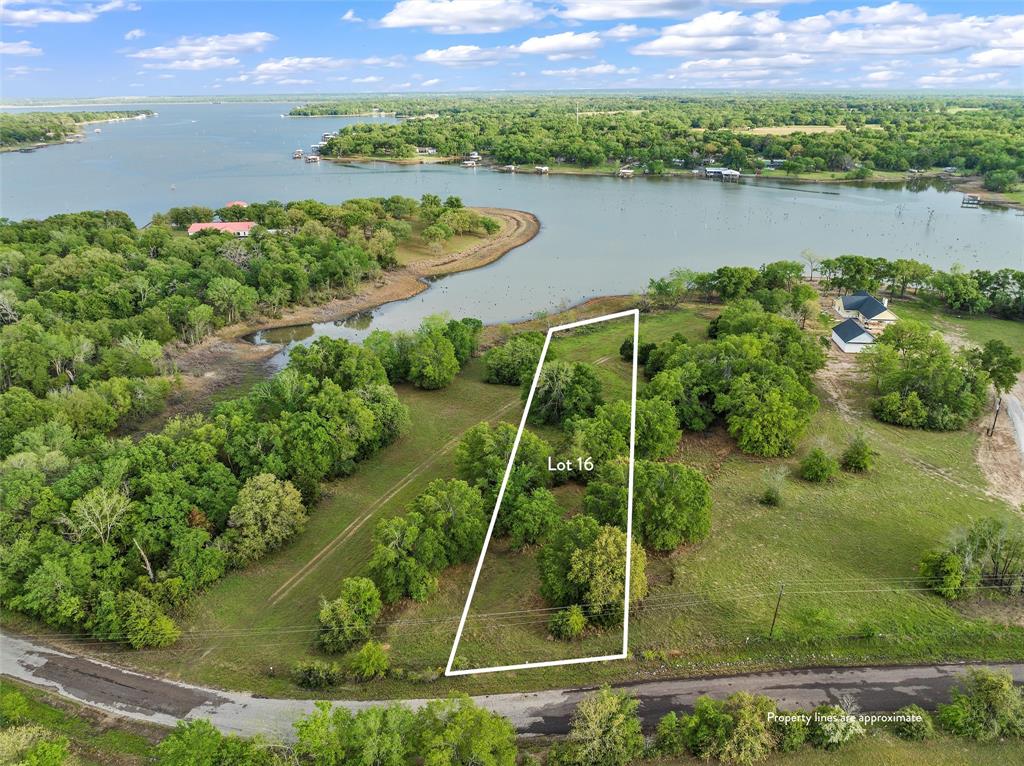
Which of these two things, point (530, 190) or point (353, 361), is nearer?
point (353, 361)

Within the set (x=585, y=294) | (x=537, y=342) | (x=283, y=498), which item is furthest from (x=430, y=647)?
(x=585, y=294)

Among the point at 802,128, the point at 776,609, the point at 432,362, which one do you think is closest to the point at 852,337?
the point at 776,609

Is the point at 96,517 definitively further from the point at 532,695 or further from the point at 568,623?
the point at 568,623

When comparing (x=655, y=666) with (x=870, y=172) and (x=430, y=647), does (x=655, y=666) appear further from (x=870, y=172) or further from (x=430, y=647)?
(x=870, y=172)

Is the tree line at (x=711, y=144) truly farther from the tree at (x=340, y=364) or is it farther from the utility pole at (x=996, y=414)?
the tree at (x=340, y=364)

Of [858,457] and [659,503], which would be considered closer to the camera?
[659,503]

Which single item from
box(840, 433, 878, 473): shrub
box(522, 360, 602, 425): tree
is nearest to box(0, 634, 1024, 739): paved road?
box(840, 433, 878, 473): shrub

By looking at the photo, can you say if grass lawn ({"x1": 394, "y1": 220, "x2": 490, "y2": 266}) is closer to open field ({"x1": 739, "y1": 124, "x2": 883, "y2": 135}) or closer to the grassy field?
the grassy field
